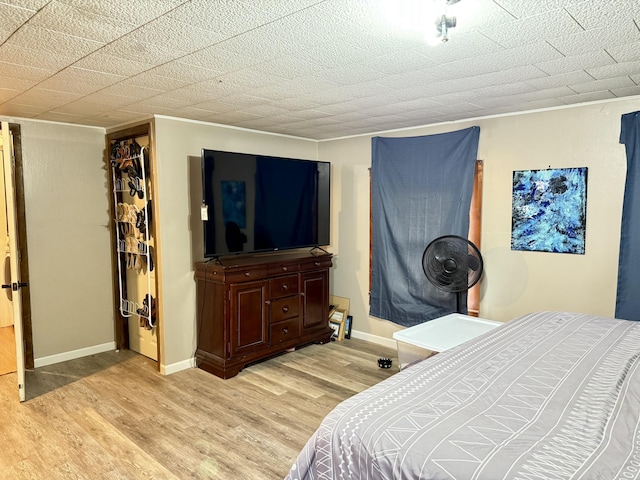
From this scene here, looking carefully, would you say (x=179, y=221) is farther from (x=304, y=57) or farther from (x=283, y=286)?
(x=304, y=57)

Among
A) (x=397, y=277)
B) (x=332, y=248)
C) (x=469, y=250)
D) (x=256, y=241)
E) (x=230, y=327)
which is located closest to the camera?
(x=469, y=250)

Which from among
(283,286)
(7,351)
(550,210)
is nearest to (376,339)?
(283,286)

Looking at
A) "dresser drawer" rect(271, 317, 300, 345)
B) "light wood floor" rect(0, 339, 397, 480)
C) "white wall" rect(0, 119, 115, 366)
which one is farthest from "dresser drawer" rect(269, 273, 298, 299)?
"white wall" rect(0, 119, 115, 366)

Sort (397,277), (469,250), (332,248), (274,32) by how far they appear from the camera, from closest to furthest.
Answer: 1. (274,32)
2. (469,250)
3. (397,277)
4. (332,248)

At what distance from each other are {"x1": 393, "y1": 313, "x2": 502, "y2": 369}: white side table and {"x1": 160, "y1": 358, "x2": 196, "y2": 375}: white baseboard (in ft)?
6.38

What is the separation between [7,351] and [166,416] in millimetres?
2498

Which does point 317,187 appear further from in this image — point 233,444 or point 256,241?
point 233,444

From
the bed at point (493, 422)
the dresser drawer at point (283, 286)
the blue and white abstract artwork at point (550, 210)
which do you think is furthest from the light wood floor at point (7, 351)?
the blue and white abstract artwork at point (550, 210)

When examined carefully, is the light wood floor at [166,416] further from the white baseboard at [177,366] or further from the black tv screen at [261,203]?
the black tv screen at [261,203]

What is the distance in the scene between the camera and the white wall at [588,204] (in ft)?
10.4

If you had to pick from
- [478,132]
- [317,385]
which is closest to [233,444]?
[317,385]

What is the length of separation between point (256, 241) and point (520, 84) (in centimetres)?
251

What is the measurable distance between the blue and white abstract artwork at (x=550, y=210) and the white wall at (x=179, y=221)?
2.72 metres

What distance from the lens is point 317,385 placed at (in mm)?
3627
